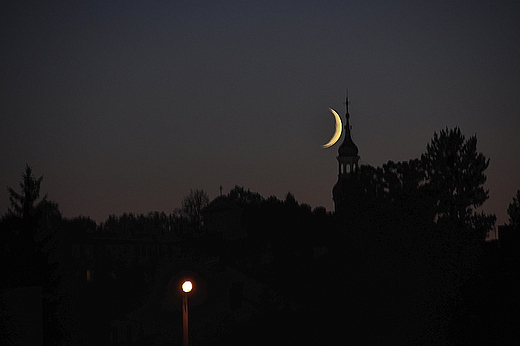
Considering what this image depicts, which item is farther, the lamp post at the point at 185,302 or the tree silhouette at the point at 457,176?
the tree silhouette at the point at 457,176

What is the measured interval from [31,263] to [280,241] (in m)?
55.2

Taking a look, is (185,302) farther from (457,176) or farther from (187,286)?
(457,176)

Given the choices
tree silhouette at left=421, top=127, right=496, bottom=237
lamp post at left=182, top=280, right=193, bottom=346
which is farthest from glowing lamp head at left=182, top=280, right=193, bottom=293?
tree silhouette at left=421, top=127, right=496, bottom=237

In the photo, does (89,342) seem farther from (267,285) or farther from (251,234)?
(251,234)

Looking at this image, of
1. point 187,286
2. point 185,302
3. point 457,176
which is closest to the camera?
point 187,286


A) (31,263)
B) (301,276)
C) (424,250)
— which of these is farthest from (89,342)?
(424,250)

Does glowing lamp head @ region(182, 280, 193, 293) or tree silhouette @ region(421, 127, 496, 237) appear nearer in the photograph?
glowing lamp head @ region(182, 280, 193, 293)

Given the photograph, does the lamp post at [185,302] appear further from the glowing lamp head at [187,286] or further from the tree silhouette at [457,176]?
the tree silhouette at [457,176]

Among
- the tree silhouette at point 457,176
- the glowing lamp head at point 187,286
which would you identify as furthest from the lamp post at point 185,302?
the tree silhouette at point 457,176

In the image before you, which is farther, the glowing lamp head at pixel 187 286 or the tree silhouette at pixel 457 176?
the tree silhouette at pixel 457 176

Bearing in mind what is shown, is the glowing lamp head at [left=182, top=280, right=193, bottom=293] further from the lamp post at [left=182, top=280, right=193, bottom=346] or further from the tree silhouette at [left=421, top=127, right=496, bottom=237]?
the tree silhouette at [left=421, top=127, right=496, bottom=237]

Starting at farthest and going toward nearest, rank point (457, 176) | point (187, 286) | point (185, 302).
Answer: point (457, 176) < point (185, 302) < point (187, 286)

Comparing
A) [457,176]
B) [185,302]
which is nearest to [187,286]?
[185,302]

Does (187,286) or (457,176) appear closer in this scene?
(187,286)
